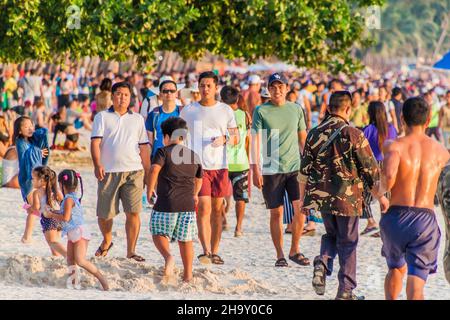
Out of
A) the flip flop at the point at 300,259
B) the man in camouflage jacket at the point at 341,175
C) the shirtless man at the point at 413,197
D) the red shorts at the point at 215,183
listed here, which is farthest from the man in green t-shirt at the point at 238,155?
the shirtless man at the point at 413,197

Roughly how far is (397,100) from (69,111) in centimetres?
916

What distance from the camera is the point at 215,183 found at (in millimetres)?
10836

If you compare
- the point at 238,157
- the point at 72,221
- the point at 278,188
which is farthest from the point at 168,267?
the point at 238,157

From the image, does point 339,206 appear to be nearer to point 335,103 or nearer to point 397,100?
point 335,103

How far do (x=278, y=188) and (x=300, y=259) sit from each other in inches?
25.7

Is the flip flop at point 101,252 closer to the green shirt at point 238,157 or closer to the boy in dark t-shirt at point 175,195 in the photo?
the boy in dark t-shirt at point 175,195

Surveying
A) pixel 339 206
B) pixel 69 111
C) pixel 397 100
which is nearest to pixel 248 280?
pixel 339 206

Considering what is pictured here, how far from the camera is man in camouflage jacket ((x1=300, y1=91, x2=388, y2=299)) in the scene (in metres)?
8.70

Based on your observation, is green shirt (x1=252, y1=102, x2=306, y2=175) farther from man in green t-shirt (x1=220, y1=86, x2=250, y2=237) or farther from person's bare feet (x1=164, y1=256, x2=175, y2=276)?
person's bare feet (x1=164, y1=256, x2=175, y2=276)

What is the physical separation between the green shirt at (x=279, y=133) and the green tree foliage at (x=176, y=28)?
785 centimetres

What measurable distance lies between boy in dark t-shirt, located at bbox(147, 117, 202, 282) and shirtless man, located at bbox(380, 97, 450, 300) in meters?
2.10
